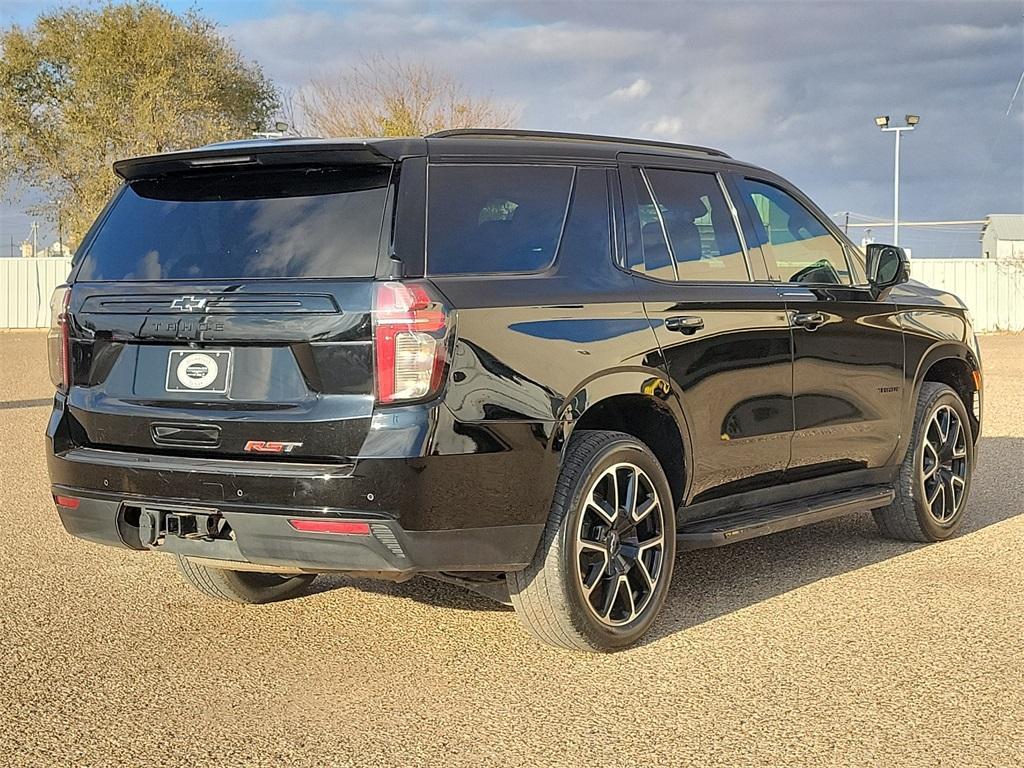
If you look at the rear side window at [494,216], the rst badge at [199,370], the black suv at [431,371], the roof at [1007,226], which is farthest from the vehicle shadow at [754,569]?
the roof at [1007,226]

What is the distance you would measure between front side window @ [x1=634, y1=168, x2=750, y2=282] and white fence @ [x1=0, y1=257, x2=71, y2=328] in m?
34.8

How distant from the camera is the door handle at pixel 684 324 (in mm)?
5320

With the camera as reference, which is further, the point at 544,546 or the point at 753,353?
the point at 753,353

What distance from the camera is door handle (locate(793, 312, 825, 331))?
606 centimetres

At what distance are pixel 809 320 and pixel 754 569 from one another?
129 centimetres

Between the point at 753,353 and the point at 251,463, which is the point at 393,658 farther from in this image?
the point at 753,353

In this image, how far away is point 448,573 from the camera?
491 centimetres

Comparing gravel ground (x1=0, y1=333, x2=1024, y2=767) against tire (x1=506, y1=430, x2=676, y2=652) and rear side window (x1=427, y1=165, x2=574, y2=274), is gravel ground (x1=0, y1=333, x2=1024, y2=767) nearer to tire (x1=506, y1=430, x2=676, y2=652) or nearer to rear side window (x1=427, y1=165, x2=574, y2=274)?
tire (x1=506, y1=430, x2=676, y2=652)

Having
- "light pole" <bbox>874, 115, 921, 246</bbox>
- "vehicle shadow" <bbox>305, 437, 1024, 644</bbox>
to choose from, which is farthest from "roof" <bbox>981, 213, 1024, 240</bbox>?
"vehicle shadow" <bbox>305, 437, 1024, 644</bbox>

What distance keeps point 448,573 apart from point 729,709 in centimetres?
113

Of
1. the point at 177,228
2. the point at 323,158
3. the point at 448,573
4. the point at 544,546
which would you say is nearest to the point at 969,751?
the point at 544,546

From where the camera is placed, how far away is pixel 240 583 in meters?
5.76

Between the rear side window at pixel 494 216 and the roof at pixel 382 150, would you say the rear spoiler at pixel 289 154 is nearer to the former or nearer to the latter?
the roof at pixel 382 150

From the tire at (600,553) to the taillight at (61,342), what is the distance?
1819mm
